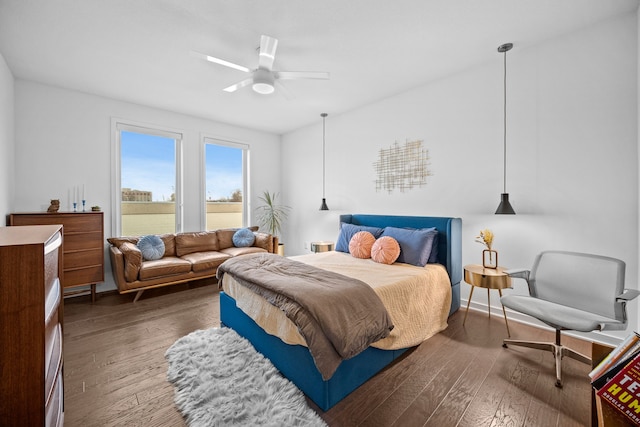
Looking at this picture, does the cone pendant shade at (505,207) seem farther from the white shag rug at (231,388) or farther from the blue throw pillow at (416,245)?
the white shag rug at (231,388)

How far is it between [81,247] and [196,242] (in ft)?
4.74

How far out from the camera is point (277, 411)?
5.24 ft

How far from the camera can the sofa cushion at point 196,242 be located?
4.30 meters

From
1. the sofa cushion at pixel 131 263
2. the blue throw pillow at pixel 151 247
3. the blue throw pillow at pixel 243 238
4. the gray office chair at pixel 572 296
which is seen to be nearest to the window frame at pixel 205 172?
the blue throw pillow at pixel 243 238

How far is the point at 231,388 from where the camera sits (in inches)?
70.7

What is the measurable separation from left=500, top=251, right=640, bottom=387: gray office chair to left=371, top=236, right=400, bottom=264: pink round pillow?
1.07m

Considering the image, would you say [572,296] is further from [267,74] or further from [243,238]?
[243,238]

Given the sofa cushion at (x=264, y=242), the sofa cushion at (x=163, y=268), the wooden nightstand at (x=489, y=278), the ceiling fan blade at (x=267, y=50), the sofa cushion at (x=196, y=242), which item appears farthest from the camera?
the sofa cushion at (x=264, y=242)

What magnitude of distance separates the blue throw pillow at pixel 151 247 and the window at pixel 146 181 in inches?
21.9

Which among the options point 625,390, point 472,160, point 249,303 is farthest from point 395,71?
point 625,390

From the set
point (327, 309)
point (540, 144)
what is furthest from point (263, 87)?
point (540, 144)

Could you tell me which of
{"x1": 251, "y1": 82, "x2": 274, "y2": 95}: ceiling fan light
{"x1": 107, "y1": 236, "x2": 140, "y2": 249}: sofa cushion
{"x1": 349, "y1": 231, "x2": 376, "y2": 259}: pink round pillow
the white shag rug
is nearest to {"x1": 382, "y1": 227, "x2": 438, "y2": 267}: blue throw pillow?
{"x1": 349, "y1": 231, "x2": 376, "y2": 259}: pink round pillow

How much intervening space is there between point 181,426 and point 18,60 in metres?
4.05

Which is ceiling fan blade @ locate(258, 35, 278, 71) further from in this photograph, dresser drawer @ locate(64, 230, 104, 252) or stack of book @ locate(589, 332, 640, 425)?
dresser drawer @ locate(64, 230, 104, 252)
